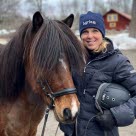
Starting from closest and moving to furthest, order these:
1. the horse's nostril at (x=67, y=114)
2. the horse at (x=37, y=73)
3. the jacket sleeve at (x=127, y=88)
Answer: the horse's nostril at (x=67, y=114) < the horse at (x=37, y=73) < the jacket sleeve at (x=127, y=88)

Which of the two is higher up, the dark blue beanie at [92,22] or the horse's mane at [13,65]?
the dark blue beanie at [92,22]

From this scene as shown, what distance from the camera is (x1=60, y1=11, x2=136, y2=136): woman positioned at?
2348 mm

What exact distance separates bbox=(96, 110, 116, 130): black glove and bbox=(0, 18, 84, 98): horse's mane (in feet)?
1.30

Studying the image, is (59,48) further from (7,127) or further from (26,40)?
(7,127)

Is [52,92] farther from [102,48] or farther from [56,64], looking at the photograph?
[102,48]

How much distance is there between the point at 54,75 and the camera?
7.27 feet

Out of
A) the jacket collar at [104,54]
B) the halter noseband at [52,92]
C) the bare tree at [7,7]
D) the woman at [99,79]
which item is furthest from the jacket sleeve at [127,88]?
the bare tree at [7,7]

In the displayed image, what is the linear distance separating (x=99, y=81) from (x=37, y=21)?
0.64m

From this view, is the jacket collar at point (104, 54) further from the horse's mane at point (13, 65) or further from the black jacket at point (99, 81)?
the horse's mane at point (13, 65)

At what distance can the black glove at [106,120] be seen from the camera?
2346 mm

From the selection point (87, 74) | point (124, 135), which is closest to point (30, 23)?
point (87, 74)

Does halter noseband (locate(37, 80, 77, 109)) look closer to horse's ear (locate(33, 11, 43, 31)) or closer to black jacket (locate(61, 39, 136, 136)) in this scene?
black jacket (locate(61, 39, 136, 136))

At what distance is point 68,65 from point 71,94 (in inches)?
8.3

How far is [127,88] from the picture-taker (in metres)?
2.43
